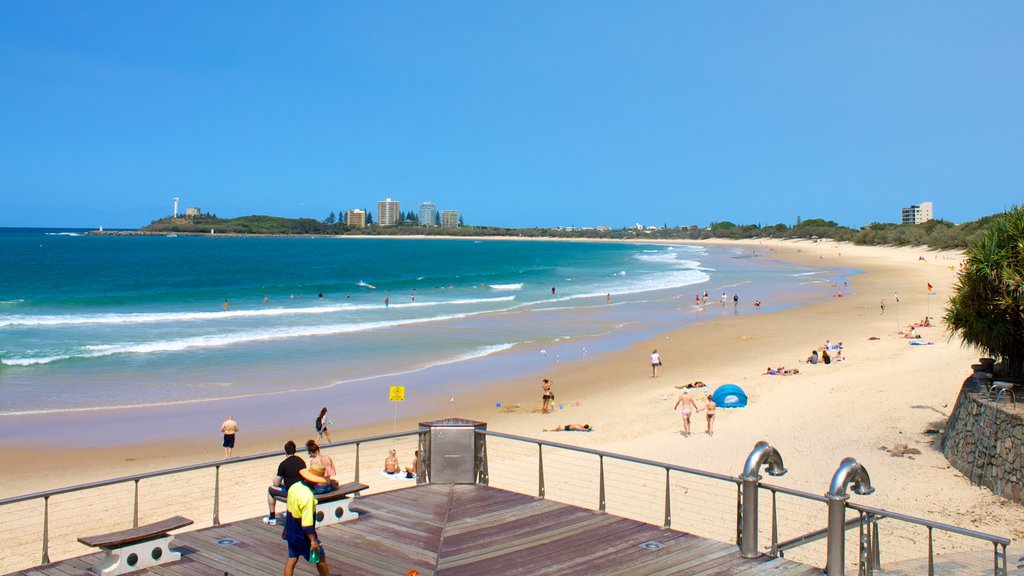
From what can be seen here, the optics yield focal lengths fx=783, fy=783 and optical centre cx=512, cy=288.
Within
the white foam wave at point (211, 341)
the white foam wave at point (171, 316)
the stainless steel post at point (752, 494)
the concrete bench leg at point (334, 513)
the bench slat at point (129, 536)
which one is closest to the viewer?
the bench slat at point (129, 536)

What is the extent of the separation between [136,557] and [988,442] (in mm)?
13083

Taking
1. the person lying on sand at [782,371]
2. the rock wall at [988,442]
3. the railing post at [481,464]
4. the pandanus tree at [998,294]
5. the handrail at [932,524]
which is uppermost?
the pandanus tree at [998,294]

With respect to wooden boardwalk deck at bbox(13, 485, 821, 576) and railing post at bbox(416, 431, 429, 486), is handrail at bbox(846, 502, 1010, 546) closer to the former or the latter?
wooden boardwalk deck at bbox(13, 485, 821, 576)

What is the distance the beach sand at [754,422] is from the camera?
46.1 ft

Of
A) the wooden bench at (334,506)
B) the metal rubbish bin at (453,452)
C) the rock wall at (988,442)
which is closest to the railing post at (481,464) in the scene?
the metal rubbish bin at (453,452)

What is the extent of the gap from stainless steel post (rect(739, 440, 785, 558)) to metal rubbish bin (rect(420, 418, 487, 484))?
340 centimetres

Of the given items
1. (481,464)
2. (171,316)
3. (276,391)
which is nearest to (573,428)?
(481,464)

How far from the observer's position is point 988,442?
13.3 metres

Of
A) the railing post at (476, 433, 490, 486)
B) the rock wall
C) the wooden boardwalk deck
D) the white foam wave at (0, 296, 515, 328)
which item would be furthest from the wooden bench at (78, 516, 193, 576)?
the white foam wave at (0, 296, 515, 328)

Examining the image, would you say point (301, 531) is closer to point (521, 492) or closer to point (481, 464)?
point (481, 464)

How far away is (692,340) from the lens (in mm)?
35594

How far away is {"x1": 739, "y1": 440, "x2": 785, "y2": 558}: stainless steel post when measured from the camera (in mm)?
7156

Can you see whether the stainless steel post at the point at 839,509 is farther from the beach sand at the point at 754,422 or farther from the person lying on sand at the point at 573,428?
the person lying on sand at the point at 573,428

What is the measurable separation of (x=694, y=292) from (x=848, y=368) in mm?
35925
